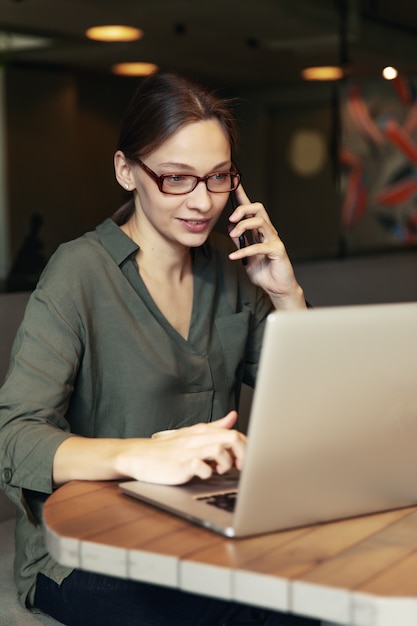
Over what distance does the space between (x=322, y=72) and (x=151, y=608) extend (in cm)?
499

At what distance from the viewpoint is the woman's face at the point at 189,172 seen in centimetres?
192

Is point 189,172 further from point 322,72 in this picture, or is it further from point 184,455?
point 322,72

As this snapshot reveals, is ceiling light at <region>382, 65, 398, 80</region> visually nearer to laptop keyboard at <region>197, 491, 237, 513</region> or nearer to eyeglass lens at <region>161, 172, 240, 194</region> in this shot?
eyeglass lens at <region>161, 172, 240, 194</region>

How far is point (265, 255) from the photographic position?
222 centimetres

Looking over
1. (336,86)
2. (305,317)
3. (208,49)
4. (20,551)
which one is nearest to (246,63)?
(208,49)

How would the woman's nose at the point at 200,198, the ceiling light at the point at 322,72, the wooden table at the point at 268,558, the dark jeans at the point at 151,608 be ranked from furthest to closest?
1. the ceiling light at the point at 322,72
2. the woman's nose at the point at 200,198
3. the dark jeans at the point at 151,608
4. the wooden table at the point at 268,558

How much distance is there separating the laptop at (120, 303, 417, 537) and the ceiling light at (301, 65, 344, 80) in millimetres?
4938

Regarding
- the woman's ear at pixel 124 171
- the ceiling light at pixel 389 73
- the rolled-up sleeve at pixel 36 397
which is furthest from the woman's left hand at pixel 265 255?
the ceiling light at pixel 389 73

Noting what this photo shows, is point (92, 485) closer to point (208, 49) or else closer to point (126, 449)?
point (126, 449)

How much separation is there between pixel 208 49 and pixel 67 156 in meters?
1.23

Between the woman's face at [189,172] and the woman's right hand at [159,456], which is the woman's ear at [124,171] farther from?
the woman's right hand at [159,456]

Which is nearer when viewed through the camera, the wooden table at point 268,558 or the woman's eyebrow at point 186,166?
the wooden table at point 268,558

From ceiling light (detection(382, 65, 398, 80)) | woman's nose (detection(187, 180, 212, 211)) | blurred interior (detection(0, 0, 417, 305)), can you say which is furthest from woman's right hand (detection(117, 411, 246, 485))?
Result: ceiling light (detection(382, 65, 398, 80))

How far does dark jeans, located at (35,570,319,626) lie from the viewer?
157cm
